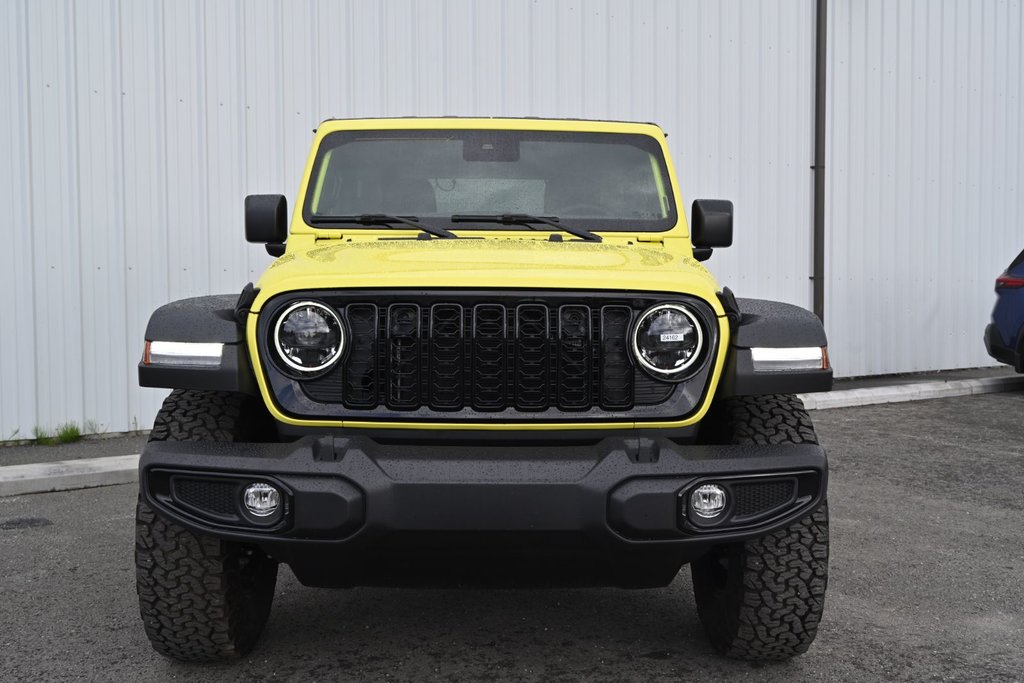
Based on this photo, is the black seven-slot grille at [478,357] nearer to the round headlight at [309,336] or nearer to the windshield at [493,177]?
the round headlight at [309,336]

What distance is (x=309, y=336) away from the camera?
2.91m

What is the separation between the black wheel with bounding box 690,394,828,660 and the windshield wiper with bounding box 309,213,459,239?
1270 mm

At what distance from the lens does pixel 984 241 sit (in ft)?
41.7

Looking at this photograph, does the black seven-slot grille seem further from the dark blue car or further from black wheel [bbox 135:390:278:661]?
the dark blue car

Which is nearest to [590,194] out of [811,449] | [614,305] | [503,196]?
[503,196]

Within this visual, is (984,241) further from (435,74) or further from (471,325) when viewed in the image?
(471,325)

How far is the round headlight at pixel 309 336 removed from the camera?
2900 mm

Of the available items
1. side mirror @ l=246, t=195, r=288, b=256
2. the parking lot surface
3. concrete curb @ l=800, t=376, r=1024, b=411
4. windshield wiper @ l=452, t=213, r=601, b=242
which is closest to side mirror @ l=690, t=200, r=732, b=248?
windshield wiper @ l=452, t=213, r=601, b=242

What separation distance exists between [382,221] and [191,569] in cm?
155

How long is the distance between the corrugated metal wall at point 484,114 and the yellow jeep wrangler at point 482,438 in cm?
502

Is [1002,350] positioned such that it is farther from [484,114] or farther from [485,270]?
[485,270]

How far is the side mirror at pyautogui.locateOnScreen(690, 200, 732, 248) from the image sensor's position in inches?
164

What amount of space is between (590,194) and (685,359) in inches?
56.4

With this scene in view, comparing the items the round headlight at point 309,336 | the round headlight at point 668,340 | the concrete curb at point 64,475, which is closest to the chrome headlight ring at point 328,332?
the round headlight at point 309,336
